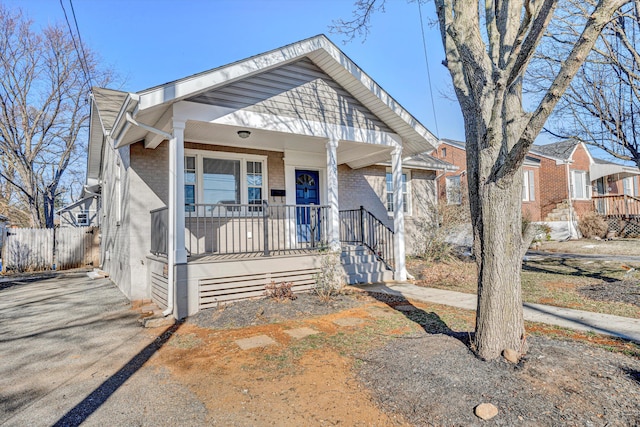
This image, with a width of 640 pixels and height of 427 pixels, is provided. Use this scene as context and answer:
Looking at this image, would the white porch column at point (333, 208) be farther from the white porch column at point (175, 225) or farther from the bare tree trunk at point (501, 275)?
the bare tree trunk at point (501, 275)

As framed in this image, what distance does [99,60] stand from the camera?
21.7 m

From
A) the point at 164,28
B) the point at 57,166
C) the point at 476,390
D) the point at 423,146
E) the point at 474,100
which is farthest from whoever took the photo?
the point at 57,166

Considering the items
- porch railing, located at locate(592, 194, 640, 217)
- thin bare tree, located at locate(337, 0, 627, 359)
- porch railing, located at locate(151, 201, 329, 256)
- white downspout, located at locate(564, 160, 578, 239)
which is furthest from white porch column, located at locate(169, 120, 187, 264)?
porch railing, located at locate(592, 194, 640, 217)

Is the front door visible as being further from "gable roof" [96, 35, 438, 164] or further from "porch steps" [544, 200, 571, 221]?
"porch steps" [544, 200, 571, 221]

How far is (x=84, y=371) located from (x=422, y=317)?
4.45m

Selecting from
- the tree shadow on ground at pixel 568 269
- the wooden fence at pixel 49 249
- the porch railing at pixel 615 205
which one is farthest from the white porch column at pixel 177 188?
the porch railing at pixel 615 205

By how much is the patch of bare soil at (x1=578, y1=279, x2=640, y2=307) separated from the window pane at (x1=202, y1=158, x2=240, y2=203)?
7.72 meters

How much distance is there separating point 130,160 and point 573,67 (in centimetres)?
745

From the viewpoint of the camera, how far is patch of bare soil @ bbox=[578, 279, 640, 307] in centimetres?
633

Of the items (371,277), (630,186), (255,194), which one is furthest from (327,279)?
(630,186)

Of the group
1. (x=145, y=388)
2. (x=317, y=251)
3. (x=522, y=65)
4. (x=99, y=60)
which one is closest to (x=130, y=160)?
(x=317, y=251)

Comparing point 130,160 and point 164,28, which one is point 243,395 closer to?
point 130,160

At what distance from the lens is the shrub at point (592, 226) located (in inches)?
710

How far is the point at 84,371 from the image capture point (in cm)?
397
